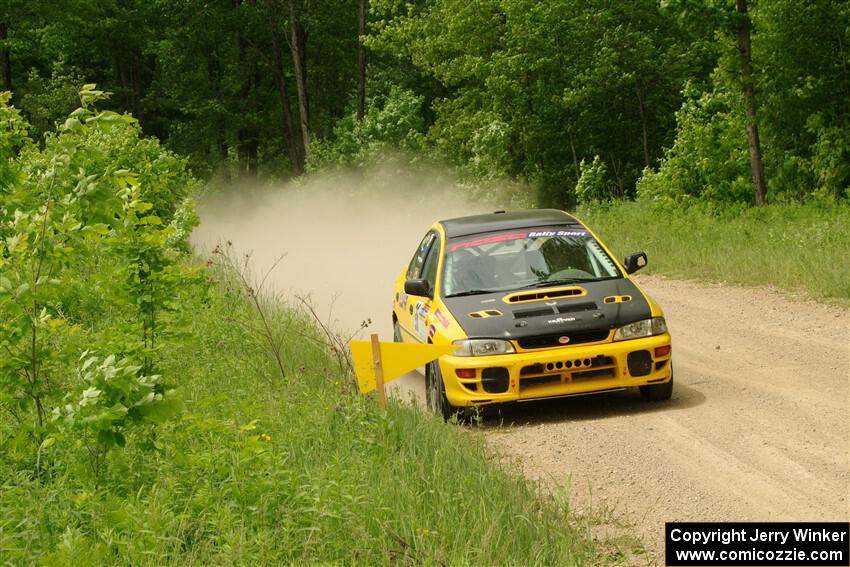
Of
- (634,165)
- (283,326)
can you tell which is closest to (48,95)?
(634,165)

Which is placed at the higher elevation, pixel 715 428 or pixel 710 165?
pixel 710 165

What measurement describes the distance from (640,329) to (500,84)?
1109 inches

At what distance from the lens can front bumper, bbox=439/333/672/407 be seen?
966 cm

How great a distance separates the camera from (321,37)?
5353 centimetres

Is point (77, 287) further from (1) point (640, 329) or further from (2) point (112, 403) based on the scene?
(1) point (640, 329)

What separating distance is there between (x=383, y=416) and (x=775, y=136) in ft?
61.1

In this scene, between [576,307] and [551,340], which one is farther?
[576,307]

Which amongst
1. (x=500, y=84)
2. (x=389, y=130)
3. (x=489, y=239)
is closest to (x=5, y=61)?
(x=389, y=130)

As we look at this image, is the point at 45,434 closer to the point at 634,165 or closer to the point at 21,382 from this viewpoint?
the point at 21,382

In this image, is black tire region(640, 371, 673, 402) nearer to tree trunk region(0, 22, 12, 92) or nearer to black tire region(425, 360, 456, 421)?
black tire region(425, 360, 456, 421)

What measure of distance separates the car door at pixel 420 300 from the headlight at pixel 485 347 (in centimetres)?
81

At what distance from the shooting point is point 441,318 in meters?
10.3

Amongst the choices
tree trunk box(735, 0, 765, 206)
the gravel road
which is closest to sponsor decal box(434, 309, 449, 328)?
the gravel road

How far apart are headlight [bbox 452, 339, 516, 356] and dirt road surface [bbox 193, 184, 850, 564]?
0.59 meters
